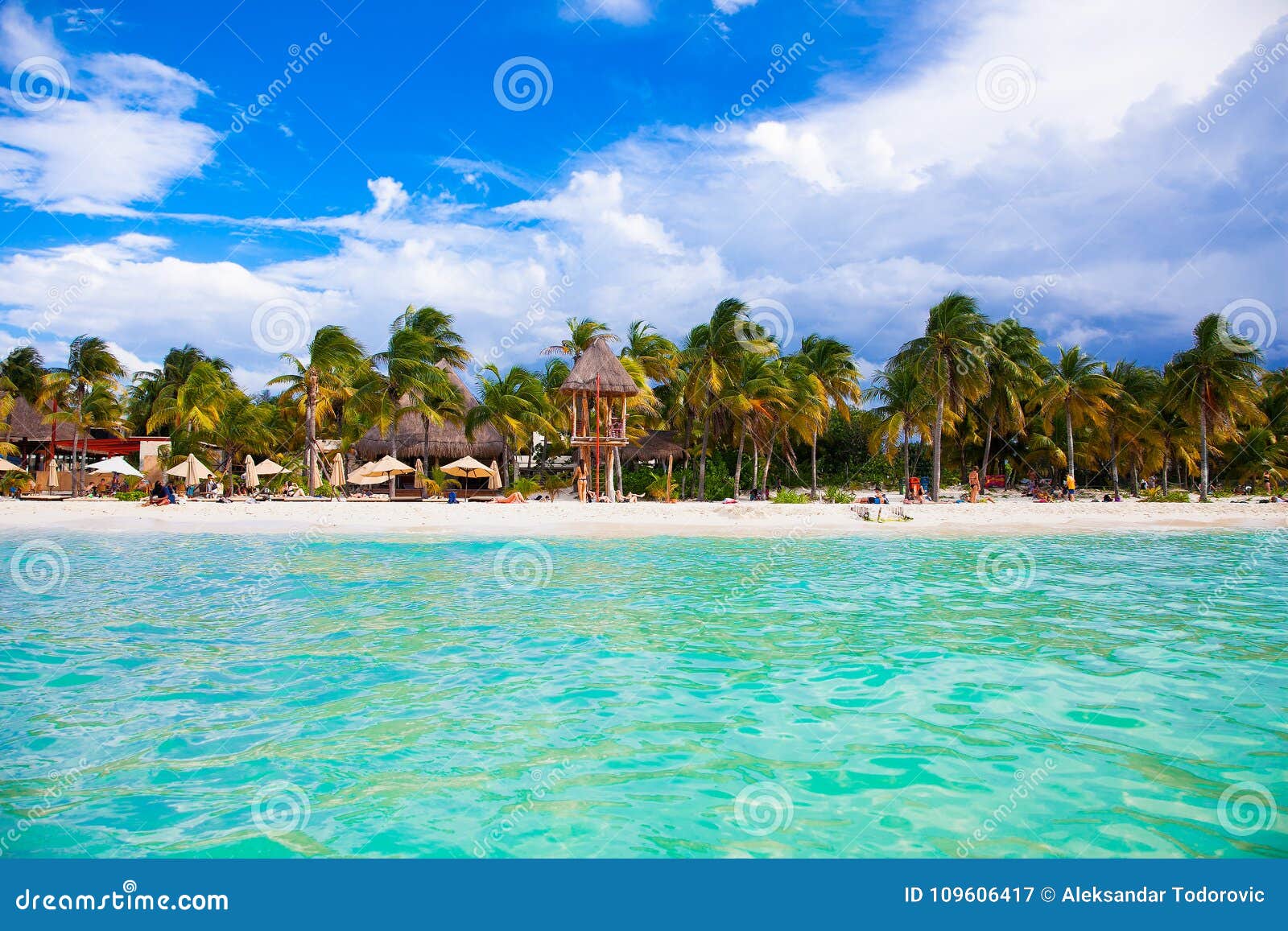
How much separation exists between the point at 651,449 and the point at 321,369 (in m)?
15.3

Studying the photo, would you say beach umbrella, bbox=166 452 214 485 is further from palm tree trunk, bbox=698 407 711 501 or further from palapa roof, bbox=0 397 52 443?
palm tree trunk, bbox=698 407 711 501

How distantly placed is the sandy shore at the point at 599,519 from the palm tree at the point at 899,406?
551cm

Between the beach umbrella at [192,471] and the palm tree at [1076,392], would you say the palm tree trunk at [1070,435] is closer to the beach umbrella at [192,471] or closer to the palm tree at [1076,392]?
the palm tree at [1076,392]

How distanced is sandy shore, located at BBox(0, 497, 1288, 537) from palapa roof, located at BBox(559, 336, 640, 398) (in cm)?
437

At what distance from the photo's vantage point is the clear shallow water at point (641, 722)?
392 centimetres

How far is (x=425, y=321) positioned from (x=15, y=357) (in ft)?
93.6

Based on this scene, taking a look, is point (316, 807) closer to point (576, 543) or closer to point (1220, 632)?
point (1220, 632)

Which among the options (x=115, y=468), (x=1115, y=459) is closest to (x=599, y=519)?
(x=115, y=468)

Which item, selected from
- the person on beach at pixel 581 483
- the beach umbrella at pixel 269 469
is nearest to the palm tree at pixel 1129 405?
the person on beach at pixel 581 483

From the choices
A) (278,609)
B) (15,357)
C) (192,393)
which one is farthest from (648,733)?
(15,357)

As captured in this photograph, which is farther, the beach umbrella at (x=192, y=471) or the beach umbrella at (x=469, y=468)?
the beach umbrella at (x=469, y=468)

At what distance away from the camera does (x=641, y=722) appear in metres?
5.51

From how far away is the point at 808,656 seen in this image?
729 cm

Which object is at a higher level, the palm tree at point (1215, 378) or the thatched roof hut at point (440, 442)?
the palm tree at point (1215, 378)
